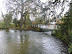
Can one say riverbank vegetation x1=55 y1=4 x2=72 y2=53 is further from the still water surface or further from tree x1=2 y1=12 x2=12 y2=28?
tree x1=2 y1=12 x2=12 y2=28

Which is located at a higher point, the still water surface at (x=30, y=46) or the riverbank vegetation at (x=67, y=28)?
the riverbank vegetation at (x=67, y=28)

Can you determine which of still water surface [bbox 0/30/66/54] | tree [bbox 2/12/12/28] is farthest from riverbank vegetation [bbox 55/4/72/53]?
tree [bbox 2/12/12/28]

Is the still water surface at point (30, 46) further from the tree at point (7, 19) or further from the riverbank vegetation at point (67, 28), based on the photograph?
the tree at point (7, 19)

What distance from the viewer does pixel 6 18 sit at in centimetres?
2219

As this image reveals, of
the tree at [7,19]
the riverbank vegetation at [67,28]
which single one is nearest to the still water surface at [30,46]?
the riverbank vegetation at [67,28]

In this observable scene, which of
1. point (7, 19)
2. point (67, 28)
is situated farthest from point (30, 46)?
point (7, 19)

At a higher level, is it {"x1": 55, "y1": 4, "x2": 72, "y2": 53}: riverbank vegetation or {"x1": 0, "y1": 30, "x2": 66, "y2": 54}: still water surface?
{"x1": 55, "y1": 4, "x2": 72, "y2": 53}: riverbank vegetation

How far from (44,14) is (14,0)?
1493 cm

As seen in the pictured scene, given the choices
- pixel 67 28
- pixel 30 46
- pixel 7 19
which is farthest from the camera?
pixel 7 19

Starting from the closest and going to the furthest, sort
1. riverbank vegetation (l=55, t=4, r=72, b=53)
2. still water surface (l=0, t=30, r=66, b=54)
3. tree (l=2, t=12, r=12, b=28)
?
riverbank vegetation (l=55, t=4, r=72, b=53) < still water surface (l=0, t=30, r=66, b=54) < tree (l=2, t=12, r=12, b=28)

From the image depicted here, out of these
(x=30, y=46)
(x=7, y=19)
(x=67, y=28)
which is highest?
(x=7, y=19)

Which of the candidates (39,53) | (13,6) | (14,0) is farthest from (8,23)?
(39,53)

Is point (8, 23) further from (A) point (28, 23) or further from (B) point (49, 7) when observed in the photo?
(B) point (49, 7)

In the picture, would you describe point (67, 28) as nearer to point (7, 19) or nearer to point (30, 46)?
point (30, 46)
